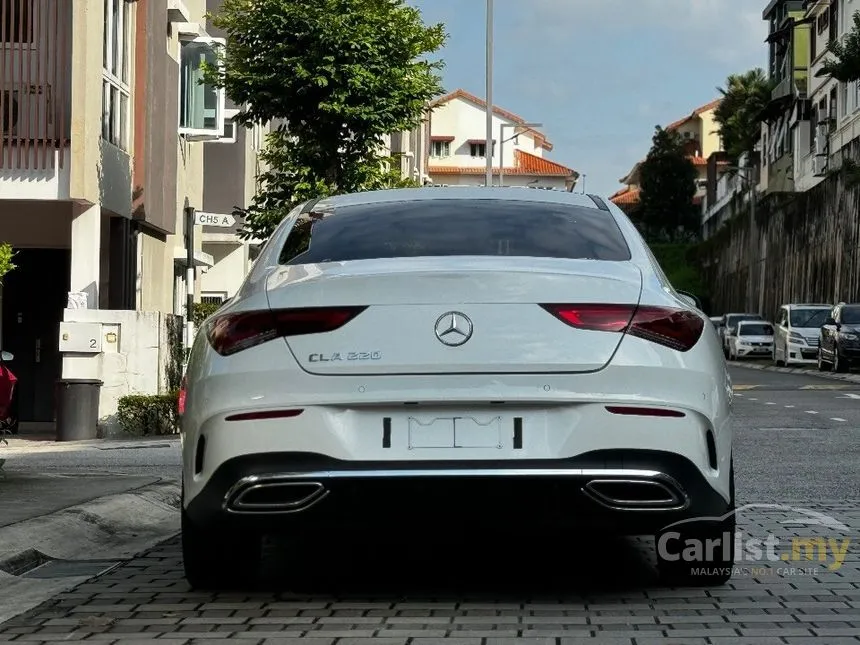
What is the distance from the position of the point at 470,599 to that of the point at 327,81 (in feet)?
61.0

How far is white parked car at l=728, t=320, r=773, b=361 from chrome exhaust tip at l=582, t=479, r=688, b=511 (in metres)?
51.6

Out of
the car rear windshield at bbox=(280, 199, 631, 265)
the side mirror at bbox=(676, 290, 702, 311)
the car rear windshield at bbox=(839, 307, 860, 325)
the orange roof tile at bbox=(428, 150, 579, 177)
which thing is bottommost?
the car rear windshield at bbox=(839, 307, 860, 325)

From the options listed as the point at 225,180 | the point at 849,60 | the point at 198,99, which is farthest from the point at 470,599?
the point at 849,60

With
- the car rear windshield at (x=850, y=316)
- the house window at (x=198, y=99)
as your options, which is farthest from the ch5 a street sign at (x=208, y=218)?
the car rear windshield at (x=850, y=316)

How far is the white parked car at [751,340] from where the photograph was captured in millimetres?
56875

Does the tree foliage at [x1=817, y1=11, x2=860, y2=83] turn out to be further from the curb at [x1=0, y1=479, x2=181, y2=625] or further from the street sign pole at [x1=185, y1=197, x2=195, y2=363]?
the curb at [x1=0, y1=479, x2=181, y2=625]

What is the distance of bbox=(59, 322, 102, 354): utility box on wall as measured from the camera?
19547 millimetres

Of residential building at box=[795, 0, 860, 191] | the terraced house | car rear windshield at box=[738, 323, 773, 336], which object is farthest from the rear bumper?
car rear windshield at box=[738, 323, 773, 336]

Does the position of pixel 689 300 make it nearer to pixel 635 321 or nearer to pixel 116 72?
pixel 635 321

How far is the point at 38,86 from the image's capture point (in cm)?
1988

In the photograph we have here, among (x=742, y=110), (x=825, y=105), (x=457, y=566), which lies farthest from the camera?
(x=742, y=110)

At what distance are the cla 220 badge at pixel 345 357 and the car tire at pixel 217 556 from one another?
896 mm

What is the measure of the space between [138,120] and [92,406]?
5.38 meters

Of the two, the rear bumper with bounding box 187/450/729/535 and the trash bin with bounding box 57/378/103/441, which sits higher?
the rear bumper with bounding box 187/450/729/535
